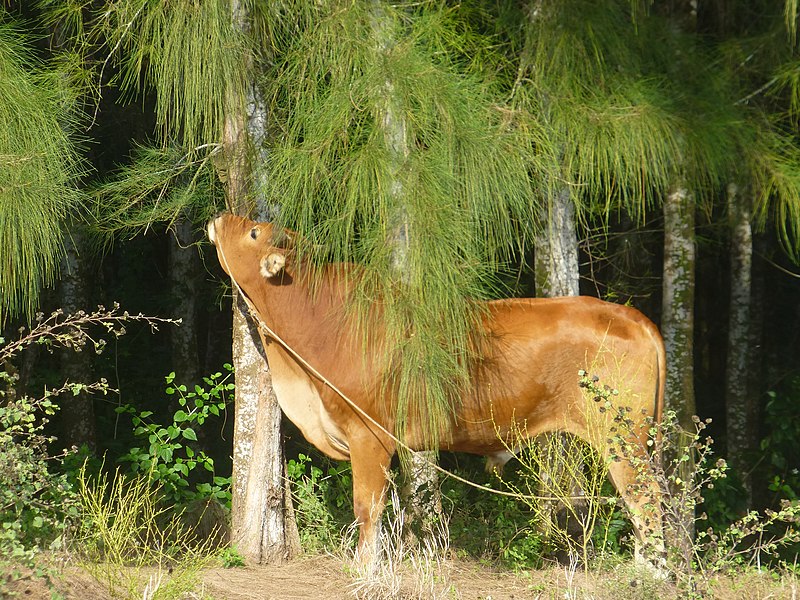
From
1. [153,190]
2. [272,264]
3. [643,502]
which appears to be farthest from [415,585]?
[153,190]

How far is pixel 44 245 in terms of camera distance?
3922mm

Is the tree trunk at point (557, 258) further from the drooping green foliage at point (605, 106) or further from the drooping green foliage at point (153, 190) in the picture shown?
the drooping green foliage at point (153, 190)

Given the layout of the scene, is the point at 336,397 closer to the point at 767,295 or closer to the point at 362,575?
the point at 362,575

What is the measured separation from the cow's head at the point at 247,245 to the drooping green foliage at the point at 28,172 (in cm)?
63

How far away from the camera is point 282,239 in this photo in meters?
3.84

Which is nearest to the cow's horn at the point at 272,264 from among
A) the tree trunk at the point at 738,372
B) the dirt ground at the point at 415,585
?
the dirt ground at the point at 415,585

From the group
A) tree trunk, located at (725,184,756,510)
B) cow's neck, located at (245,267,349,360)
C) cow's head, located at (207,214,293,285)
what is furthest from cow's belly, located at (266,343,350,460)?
tree trunk, located at (725,184,756,510)

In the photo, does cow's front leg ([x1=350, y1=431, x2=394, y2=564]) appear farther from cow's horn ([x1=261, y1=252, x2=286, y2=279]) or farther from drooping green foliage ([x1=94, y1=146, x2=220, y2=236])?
drooping green foliage ([x1=94, y1=146, x2=220, y2=236])

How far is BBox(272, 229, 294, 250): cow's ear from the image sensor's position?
3791 mm

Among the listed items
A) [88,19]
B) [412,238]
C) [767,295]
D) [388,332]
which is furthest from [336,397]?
[767,295]

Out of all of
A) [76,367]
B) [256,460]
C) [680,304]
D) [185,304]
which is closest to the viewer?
[256,460]

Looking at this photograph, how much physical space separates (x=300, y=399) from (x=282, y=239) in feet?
2.16

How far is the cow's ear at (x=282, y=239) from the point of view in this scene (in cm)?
379

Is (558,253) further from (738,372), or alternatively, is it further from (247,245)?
(738,372)
